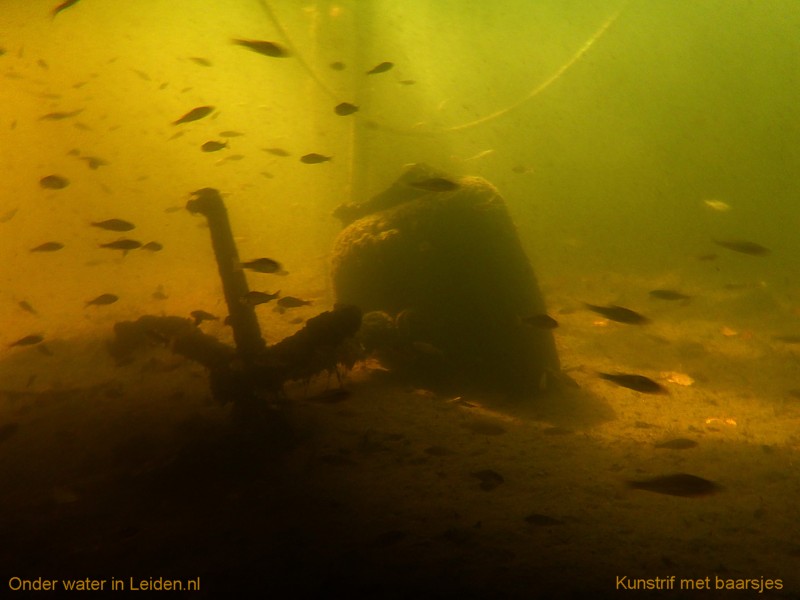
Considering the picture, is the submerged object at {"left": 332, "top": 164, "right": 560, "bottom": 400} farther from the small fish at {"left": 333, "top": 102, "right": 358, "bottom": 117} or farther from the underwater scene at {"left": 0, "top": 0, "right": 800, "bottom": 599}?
the small fish at {"left": 333, "top": 102, "right": 358, "bottom": 117}

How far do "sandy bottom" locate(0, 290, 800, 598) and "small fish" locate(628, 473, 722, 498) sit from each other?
33 cm

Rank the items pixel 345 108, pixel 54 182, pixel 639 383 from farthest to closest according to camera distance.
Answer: pixel 54 182 → pixel 345 108 → pixel 639 383

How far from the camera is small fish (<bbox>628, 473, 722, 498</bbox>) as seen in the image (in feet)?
9.97

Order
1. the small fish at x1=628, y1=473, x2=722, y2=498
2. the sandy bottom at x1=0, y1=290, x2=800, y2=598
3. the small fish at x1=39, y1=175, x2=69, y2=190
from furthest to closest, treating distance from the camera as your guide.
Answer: the small fish at x1=39, y1=175, x2=69, y2=190, the small fish at x1=628, y1=473, x2=722, y2=498, the sandy bottom at x1=0, y1=290, x2=800, y2=598

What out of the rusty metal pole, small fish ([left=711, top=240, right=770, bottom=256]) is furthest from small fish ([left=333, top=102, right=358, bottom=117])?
small fish ([left=711, top=240, right=770, bottom=256])

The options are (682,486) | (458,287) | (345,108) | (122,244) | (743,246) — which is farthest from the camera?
(458,287)

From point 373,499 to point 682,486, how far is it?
6.81 ft

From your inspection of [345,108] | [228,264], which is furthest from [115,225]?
[345,108]

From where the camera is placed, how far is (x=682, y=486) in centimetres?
311

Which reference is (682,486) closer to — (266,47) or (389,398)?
(389,398)

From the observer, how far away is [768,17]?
4631 centimetres

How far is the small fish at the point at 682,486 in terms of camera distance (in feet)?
9.97

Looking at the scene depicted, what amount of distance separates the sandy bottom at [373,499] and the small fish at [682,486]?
33 cm

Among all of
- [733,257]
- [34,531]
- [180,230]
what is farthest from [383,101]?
[180,230]
